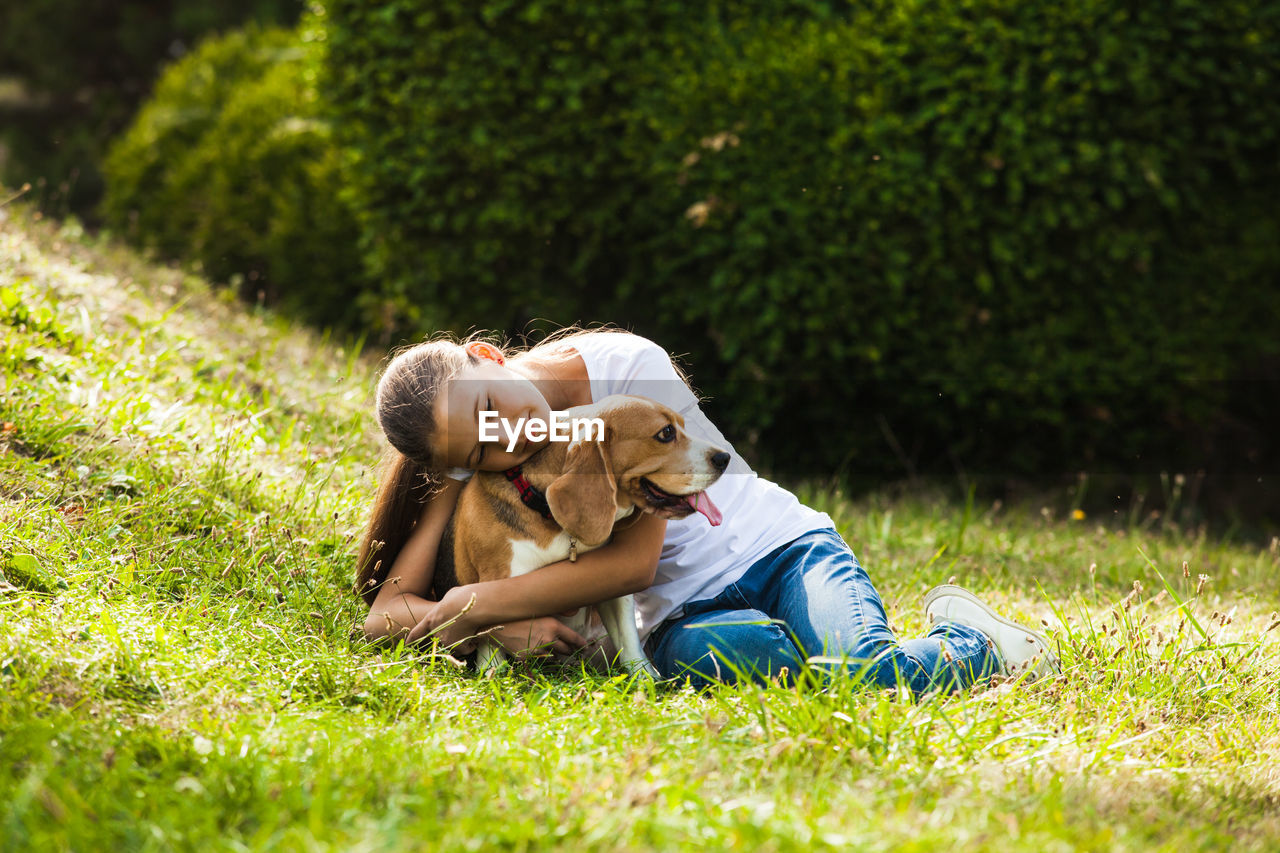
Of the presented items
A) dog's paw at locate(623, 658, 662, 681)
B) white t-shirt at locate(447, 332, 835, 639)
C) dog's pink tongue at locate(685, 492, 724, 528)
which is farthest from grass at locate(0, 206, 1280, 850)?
dog's pink tongue at locate(685, 492, 724, 528)

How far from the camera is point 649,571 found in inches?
120

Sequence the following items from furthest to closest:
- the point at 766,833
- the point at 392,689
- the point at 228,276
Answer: the point at 228,276 → the point at 392,689 → the point at 766,833

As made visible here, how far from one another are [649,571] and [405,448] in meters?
0.83

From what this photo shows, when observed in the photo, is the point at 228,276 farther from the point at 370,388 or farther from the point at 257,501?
the point at 257,501

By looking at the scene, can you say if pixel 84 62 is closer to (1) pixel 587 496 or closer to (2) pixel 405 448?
(2) pixel 405 448

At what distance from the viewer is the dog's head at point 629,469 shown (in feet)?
9.53

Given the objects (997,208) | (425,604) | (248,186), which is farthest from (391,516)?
(248,186)

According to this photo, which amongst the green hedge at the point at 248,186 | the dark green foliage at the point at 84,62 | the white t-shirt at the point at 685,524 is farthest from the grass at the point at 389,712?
the dark green foliage at the point at 84,62

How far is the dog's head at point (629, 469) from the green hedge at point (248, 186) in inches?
200

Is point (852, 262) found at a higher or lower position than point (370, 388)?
higher

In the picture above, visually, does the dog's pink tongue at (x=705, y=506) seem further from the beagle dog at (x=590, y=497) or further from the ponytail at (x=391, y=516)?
the ponytail at (x=391, y=516)

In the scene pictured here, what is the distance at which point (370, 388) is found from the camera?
17.9 ft

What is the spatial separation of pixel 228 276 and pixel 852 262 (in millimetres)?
5382

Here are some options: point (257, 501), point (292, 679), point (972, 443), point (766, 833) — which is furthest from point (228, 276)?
point (766, 833)
